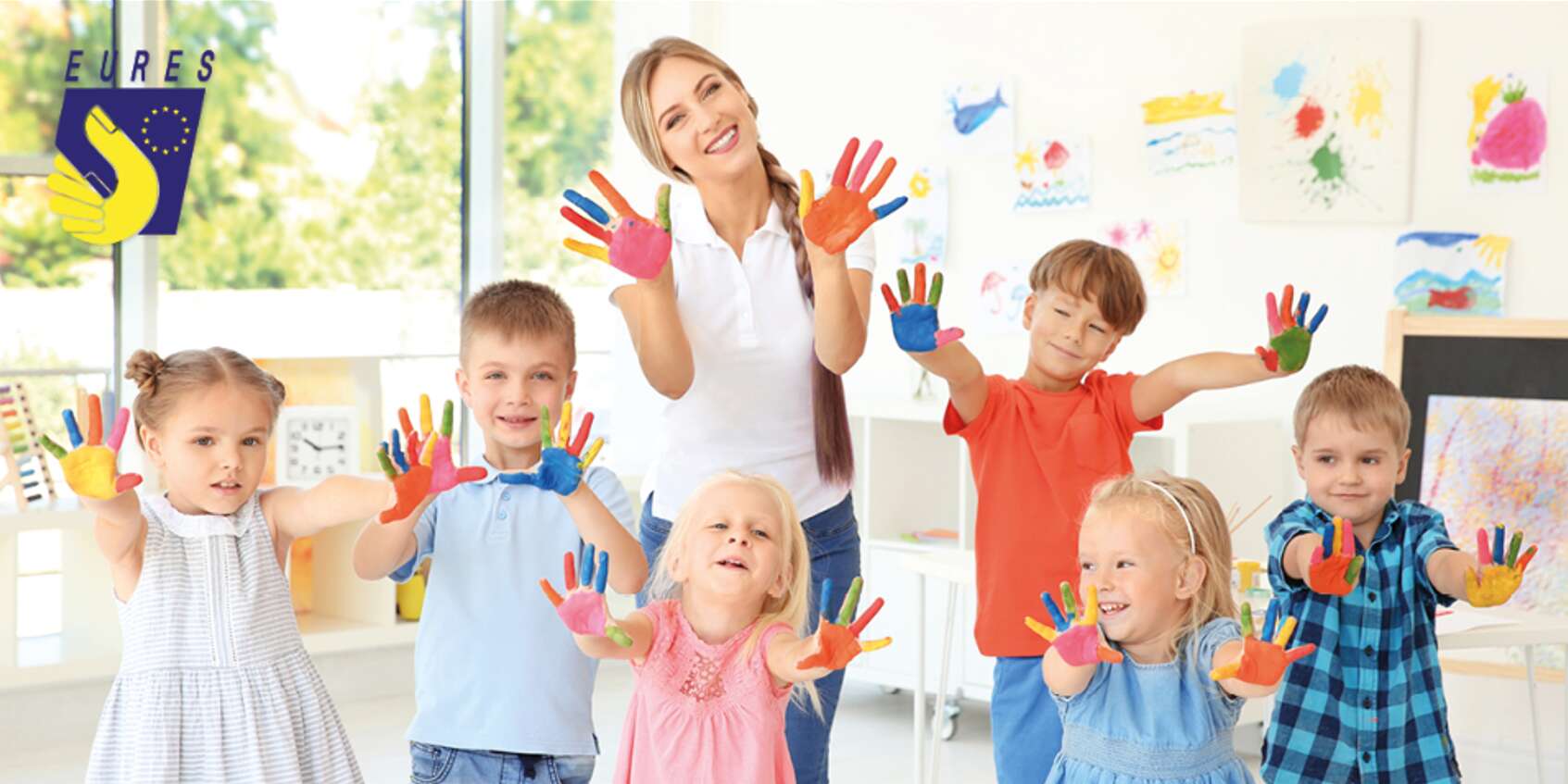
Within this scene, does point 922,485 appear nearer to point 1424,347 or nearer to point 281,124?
point 1424,347

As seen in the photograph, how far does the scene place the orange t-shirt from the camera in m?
2.13

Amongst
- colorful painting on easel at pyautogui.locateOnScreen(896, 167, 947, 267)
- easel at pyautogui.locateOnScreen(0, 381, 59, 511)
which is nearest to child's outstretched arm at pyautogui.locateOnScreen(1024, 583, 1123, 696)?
easel at pyautogui.locateOnScreen(0, 381, 59, 511)

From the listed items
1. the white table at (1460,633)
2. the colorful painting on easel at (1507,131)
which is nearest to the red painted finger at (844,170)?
the white table at (1460,633)

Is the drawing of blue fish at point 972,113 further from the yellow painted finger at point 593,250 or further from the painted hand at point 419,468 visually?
the painted hand at point 419,468

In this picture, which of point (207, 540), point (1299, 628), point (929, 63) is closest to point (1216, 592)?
point (1299, 628)

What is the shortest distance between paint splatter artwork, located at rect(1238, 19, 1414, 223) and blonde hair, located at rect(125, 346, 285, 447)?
2.43 meters

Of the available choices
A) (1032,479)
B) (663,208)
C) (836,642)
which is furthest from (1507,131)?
(836,642)

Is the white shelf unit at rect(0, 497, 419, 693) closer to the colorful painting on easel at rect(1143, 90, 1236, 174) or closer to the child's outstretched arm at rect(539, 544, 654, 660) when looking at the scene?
the colorful painting on easel at rect(1143, 90, 1236, 174)

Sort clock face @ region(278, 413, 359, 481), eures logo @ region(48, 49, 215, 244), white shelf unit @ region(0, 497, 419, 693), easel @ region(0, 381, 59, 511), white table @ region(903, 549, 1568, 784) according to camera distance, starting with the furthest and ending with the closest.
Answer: clock face @ region(278, 413, 359, 481) → eures logo @ region(48, 49, 215, 244) → white shelf unit @ region(0, 497, 419, 693) → easel @ region(0, 381, 59, 511) → white table @ region(903, 549, 1568, 784)

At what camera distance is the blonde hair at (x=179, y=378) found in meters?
1.90

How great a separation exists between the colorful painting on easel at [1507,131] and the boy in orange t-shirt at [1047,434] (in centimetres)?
153

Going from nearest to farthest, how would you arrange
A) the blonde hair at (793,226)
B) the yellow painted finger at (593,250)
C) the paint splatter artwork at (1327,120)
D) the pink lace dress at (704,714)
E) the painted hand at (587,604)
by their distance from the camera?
the painted hand at (587,604)
the pink lace dress at (704,714)
the yellow painted finger at (593,250)
the blonde hair at (793,226)
the paint splatter artwork at (1327,120)

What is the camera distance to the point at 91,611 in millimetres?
3977

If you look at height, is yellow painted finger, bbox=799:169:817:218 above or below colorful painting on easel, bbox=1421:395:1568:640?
above
